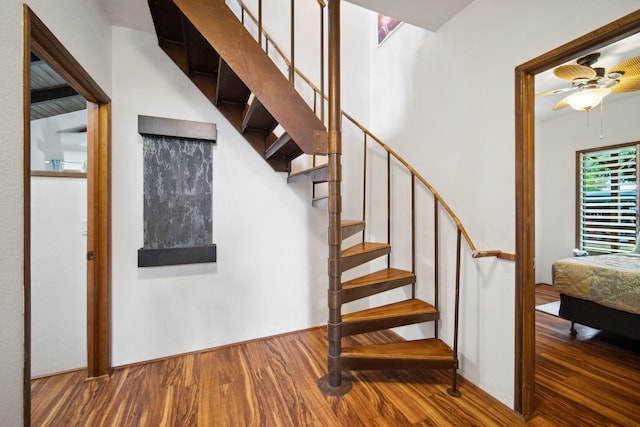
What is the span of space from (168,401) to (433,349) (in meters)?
1.87

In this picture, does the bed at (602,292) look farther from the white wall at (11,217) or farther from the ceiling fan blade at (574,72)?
the white wall at (11,217)

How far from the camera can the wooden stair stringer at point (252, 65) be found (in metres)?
1.51

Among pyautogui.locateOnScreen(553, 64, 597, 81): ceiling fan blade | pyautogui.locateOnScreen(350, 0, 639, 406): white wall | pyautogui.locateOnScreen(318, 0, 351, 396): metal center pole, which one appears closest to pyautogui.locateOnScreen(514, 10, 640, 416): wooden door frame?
pyautogui.locateOnScreen(350, 0, 639, 406): white wall

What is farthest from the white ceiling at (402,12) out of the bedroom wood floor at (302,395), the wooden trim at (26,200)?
the bedroom wood floor at (302,395)

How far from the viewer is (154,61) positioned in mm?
2236

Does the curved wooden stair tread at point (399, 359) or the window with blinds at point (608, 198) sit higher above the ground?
the window with blinds at point (608, 198)

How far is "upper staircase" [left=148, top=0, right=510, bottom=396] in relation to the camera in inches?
62.0

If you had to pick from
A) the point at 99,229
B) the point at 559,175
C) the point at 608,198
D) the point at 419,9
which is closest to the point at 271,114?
the point at 419,9

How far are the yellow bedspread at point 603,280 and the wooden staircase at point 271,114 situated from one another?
64.9 inches

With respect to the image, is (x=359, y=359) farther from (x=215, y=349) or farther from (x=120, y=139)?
(x=120, y=139)

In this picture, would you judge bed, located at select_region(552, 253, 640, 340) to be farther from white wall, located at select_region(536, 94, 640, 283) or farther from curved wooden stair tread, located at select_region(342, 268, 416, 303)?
curved wooden stair tread, located at select_region(342, 268, 416, 303)

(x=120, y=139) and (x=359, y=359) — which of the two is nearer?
(x=359, y=359)

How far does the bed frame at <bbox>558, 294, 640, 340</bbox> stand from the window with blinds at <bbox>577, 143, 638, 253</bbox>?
2080 millimetres

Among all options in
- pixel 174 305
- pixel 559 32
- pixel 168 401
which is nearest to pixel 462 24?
pixel 559 32
